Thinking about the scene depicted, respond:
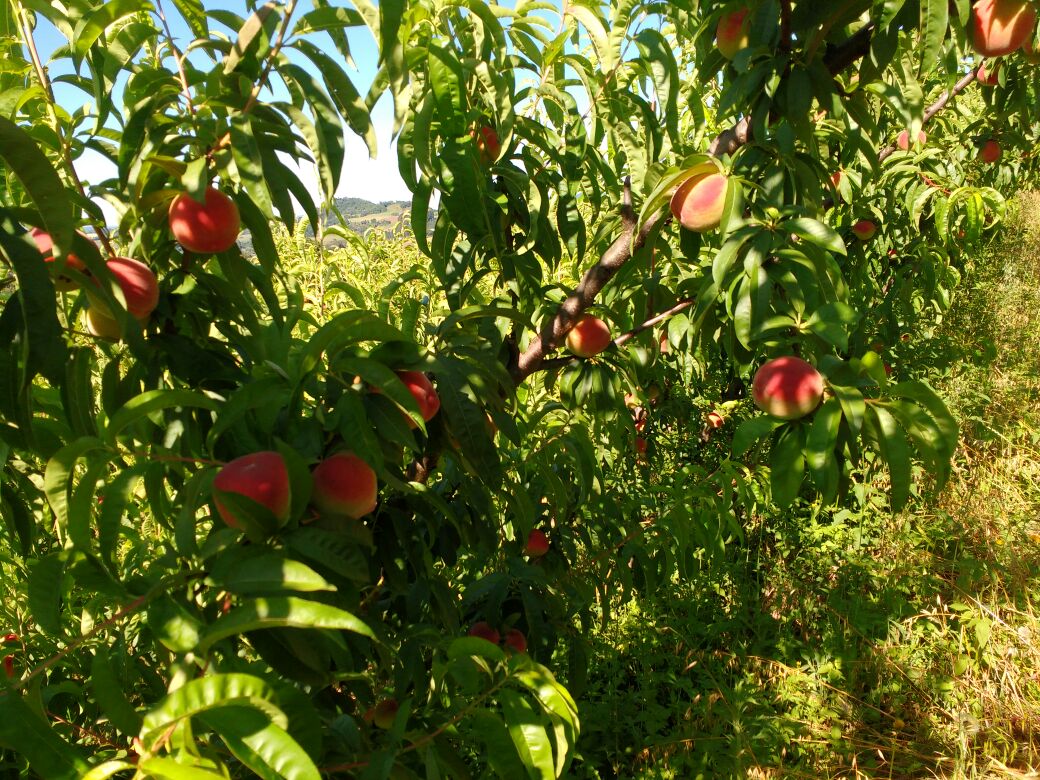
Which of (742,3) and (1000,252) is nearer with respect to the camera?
(742,3)

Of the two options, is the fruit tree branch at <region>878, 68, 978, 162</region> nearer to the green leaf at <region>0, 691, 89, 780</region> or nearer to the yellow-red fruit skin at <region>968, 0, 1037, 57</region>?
the yellow-red fruit skin at <region>968, 0, 1037, 57</region>

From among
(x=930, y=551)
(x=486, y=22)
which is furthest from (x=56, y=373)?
(x=930, y=551)

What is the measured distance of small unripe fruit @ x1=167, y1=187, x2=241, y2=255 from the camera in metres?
0.79

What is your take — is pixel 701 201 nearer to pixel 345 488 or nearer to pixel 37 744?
pixel 345 488

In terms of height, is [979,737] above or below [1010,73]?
below

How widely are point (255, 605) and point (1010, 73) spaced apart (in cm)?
194

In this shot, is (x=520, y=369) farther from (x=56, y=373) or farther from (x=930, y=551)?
(x=930, y=551)

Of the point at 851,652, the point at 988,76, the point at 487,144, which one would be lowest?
the point at 851,652

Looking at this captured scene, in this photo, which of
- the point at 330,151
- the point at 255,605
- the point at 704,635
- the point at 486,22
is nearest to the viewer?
the point at 255,605

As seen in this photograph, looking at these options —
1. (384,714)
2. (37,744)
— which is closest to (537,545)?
(384,714)

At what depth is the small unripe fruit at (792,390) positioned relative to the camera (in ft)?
3.16

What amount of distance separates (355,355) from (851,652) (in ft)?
7.36

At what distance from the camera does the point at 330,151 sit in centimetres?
81

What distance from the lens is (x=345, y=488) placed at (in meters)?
0.78
